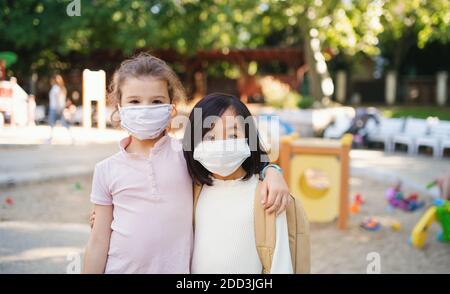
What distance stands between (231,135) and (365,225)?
14.3ft

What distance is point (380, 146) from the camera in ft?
43.6

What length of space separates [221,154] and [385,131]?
11.7 meters

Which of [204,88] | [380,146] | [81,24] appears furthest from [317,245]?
[204,88]

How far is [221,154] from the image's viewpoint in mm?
Answer: 1955

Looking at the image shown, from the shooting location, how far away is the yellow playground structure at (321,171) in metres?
5.91

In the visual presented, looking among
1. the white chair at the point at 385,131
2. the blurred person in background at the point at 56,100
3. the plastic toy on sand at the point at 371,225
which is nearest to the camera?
the plastic toy on sand at the point at 371,225

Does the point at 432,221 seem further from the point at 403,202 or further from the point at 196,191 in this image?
the point at 196,191

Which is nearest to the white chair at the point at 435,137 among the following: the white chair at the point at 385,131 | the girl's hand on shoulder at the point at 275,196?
the white chair at the point at 385,131

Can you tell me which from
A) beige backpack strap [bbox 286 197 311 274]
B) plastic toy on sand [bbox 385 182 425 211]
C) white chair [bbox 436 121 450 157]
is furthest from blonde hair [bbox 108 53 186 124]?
white chair [bbox 436 121 450 157]

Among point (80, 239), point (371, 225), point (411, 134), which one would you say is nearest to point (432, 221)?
point (371, 225)

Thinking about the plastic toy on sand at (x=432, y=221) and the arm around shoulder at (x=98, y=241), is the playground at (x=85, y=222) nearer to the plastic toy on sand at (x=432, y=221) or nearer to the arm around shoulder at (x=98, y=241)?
the plastic toy on sand at (x=432, y=221)

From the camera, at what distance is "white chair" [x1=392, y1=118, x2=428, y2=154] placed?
39.0 feet

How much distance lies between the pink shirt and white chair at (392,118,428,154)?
1081cm

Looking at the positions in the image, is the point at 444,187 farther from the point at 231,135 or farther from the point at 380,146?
the point at 380,146
